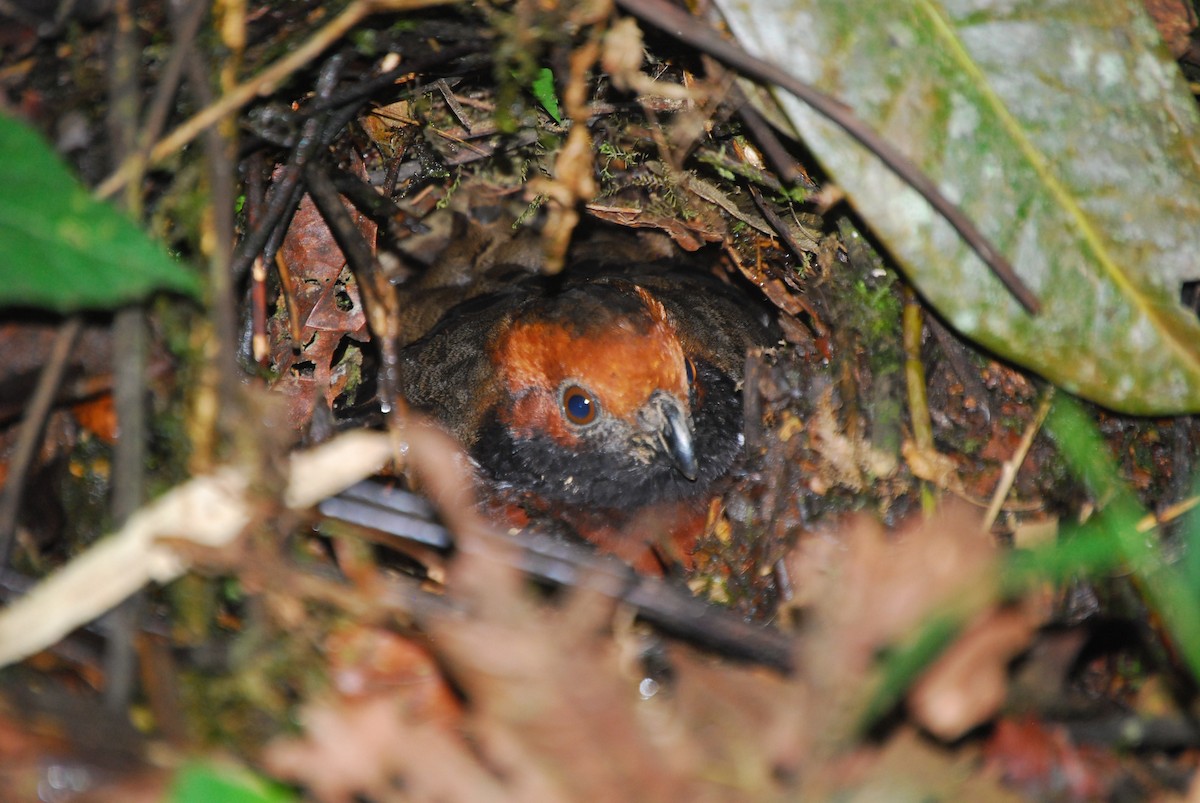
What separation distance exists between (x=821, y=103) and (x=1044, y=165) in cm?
69

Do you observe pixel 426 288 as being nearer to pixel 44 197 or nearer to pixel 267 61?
pixel 267 61

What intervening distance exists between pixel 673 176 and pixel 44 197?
8.87ft

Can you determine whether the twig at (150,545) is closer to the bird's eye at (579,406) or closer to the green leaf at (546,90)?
the green leaf at (546,90)

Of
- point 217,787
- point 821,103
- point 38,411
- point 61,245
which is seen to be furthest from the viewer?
point 821,103

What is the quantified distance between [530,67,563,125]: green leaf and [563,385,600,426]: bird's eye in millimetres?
1487

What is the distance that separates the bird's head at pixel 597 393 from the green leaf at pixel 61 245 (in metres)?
2.77

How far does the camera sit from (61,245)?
5.60 feet

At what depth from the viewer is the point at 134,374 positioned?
1.89 meters

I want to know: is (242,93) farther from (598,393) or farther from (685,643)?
(598,393)

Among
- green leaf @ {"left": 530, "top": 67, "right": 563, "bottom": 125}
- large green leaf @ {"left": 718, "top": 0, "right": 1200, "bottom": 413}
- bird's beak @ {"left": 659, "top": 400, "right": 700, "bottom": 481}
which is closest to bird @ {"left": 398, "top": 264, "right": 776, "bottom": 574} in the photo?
bird's beak @ {"left": 659, "top": 400, "right": 700, "bottom": 481}

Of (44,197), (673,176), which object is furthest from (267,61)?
(673,176)

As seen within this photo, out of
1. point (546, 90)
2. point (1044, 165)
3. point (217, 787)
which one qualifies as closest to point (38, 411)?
point (217, 787)

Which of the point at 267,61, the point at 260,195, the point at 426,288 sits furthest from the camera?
the point at 426,288

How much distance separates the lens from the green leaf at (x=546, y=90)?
3.34 m
